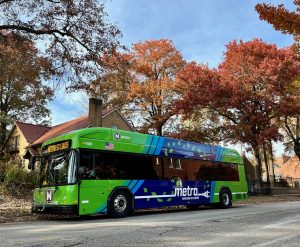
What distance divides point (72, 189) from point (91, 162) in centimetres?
A: 122

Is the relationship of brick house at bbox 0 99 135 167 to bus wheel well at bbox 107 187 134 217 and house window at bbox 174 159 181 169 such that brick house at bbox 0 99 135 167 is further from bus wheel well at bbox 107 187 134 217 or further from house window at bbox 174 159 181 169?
bus wheel well at bbox 107 187 134 217

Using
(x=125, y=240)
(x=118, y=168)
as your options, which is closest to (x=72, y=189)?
(x=118, y=168)

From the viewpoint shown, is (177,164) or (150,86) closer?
(177,164)

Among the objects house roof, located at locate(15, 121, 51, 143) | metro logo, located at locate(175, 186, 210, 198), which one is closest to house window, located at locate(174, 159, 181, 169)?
metro logo, located at locate(175, 186, 210, 198)

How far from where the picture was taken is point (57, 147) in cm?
1456

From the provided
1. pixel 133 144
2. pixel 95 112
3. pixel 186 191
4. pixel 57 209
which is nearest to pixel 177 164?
pixel 186 191

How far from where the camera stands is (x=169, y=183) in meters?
17.1

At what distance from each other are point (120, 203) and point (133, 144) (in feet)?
7.89

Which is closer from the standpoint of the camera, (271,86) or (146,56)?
(271,86)

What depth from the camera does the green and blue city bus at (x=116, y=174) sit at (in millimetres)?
13648

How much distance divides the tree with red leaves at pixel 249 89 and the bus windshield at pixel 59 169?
19397 mm

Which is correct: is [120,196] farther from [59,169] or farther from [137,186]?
[59,169]

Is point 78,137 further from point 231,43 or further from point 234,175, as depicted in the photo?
point 231,43

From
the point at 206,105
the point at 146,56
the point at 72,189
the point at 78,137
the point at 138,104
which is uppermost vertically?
the point at 146,56
